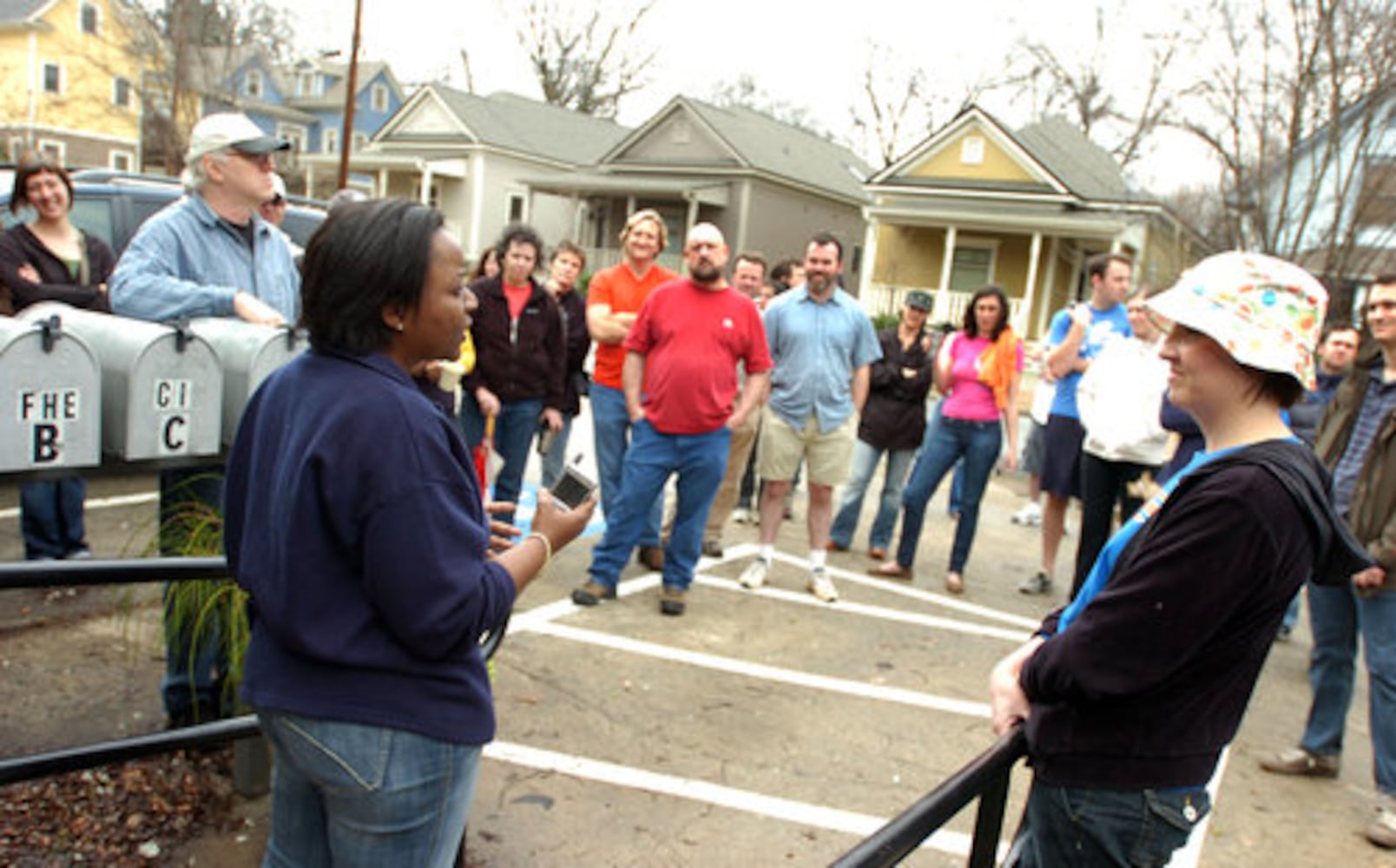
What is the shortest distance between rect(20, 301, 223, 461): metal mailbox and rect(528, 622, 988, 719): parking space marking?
90.9 inches

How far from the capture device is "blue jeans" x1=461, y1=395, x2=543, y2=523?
6086 mm

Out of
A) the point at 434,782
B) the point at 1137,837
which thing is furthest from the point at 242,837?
the point at 1137,837

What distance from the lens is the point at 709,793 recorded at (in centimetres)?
349

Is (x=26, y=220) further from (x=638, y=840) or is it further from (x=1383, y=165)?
(x=1383, y=165)

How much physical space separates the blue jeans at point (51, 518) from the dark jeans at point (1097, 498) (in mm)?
5288

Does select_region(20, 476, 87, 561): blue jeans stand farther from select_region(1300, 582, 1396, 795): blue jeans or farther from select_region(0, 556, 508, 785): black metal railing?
select_region(1300, 582, 1396, 795): blue jeans

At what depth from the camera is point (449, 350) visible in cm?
166

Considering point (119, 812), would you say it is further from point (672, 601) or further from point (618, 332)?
point (618, 332)

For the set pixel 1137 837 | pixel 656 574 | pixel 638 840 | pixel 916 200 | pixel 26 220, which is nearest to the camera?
pixel 1137 837

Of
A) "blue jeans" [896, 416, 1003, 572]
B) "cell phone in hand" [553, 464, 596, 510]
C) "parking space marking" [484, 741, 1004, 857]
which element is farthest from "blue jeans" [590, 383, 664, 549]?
"cell phone in hand" [553, 464, 596, 510]

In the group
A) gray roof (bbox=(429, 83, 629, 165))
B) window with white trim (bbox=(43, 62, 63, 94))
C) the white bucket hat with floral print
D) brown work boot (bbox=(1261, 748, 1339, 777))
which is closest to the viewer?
the white bucket hat with floral print

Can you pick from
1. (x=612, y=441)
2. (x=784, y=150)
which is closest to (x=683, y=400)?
(x=612, y=441)

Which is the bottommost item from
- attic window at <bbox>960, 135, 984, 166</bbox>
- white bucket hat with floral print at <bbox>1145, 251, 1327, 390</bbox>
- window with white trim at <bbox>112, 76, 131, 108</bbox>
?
white bucket hat with floral print at <bbox>1145, 251, 1327, 390</bbox>

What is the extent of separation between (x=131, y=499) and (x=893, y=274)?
22.1 metres
